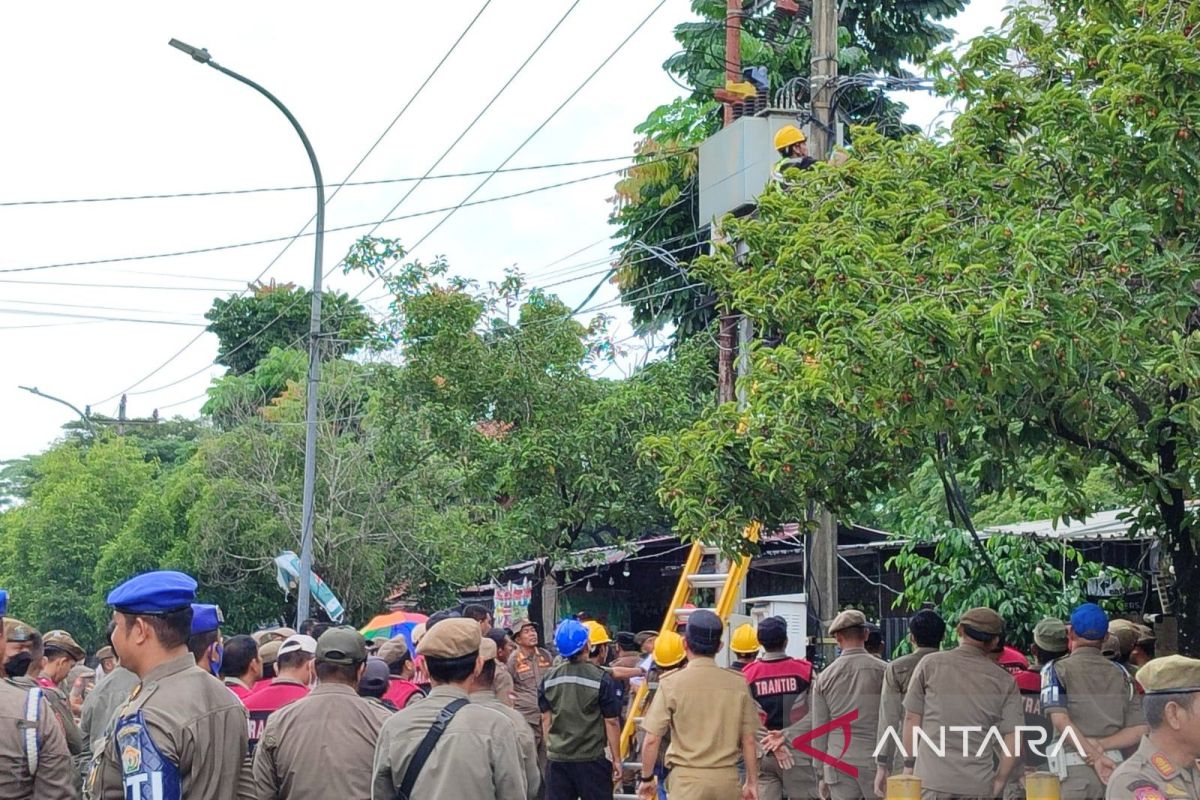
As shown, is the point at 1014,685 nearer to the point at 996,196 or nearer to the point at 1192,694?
the point at 996,196

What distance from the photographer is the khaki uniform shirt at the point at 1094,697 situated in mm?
8680

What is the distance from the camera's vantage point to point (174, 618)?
4770 millimetres

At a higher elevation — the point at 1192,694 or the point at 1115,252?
the point at 1115,252

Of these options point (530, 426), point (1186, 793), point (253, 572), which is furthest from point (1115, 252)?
point (253, 572)

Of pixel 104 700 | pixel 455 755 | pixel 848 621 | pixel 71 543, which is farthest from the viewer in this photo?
pixel 71 543

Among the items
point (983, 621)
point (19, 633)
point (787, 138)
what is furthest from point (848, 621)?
point (19, 633)

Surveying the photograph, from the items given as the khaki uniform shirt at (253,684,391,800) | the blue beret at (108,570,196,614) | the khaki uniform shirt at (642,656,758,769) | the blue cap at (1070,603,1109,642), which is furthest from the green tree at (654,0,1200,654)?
the blue beret at (108,570,196,614)

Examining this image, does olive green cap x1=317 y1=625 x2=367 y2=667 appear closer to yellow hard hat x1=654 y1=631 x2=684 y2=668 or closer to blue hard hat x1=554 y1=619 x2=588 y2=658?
blue hard hat x1=554 y1=619 x2=588 y2=658

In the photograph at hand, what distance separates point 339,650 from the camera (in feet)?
19.5

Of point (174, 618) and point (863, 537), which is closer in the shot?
point (174, 618)

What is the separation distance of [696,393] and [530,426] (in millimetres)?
3101

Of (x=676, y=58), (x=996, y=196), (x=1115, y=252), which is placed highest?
(x=676, y=58)

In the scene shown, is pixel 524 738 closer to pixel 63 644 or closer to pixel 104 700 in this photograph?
pixel 104 700

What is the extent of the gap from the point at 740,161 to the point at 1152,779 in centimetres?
1154
